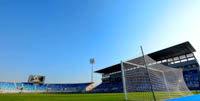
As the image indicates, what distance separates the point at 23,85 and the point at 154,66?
60.6 metres

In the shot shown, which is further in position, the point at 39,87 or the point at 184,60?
the point at 39,87

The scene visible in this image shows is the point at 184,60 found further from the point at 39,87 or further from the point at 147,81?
the point at 39,87

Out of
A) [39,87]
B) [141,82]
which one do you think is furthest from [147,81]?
[39,87]

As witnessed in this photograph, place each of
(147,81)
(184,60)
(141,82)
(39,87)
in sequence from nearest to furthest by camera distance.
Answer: (147,81)
(141,82)
(184,60)
(39,87)

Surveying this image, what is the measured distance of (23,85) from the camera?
175 feet

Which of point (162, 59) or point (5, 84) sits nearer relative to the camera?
point (162, 59)

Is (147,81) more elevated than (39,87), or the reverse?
(147,81)

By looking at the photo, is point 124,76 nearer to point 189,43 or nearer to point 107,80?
point 189,43

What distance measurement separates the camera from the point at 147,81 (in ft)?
30.6

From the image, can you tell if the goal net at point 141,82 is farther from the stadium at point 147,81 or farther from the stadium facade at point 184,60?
the stadium facade at point 184,60

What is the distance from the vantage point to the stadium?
9.33m

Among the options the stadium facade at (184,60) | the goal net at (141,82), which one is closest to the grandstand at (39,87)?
the stadium facade at (184,60)

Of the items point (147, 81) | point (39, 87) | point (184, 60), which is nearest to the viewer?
point (147, 81)

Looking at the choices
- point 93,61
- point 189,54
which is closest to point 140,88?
point 189,54
